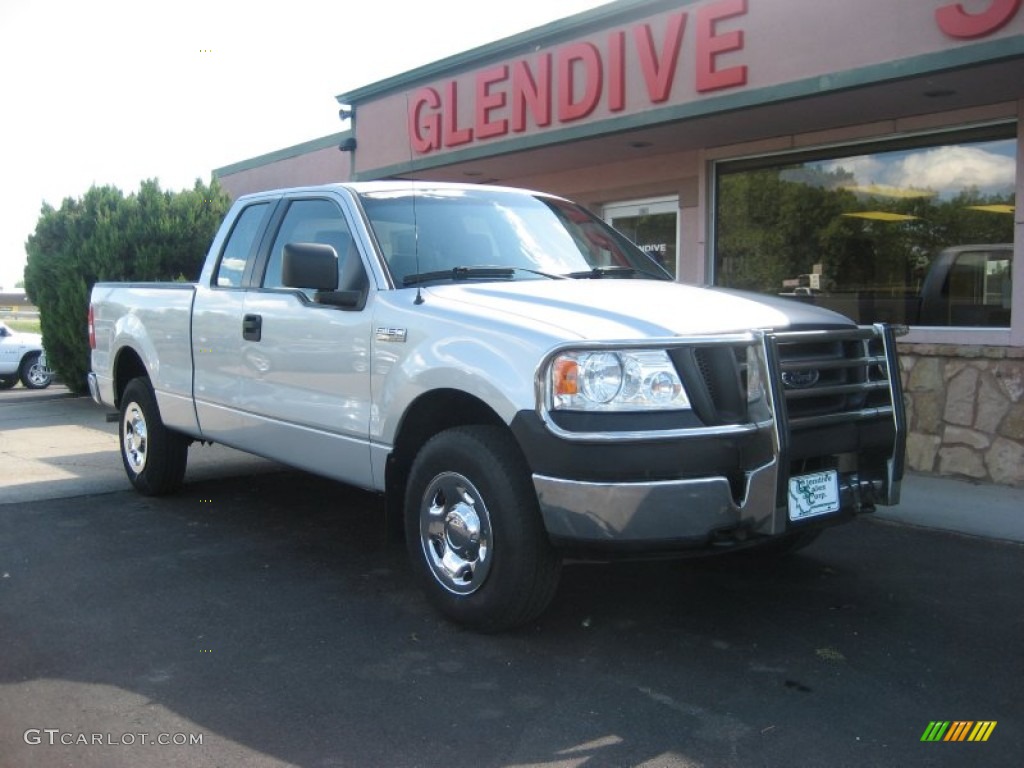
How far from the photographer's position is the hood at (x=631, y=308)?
12.8 feet

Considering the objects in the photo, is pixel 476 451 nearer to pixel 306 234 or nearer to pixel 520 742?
pixel 520 742

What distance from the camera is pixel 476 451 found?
13.6 feet

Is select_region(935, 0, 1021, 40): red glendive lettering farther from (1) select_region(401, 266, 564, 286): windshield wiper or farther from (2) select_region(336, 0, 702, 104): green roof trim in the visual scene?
(1) select_region(401, 266, 564, 286): windshield wiper

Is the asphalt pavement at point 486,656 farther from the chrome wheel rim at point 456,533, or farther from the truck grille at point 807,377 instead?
the truck grille at point 807,377

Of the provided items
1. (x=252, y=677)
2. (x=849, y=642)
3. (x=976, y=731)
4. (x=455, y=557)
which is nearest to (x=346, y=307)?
(x=455, y=557)

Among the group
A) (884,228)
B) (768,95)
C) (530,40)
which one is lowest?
(884,228)

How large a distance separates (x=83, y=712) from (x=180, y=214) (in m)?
11.4

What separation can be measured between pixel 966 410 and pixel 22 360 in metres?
16.4

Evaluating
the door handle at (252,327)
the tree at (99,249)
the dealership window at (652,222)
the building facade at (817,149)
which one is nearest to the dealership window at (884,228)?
the building facade at (817,149)

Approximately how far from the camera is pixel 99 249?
43.5ft

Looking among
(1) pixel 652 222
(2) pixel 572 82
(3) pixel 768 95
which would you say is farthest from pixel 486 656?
(1) pixel 652 222

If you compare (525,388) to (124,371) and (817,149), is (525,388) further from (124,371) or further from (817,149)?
(817,149)

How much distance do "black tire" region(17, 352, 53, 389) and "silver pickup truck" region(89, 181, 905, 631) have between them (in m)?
13.8

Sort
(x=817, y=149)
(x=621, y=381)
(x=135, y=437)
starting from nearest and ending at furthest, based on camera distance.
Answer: (x=621, y=381) → (x=135, y=437) → (x=817, y=149)
